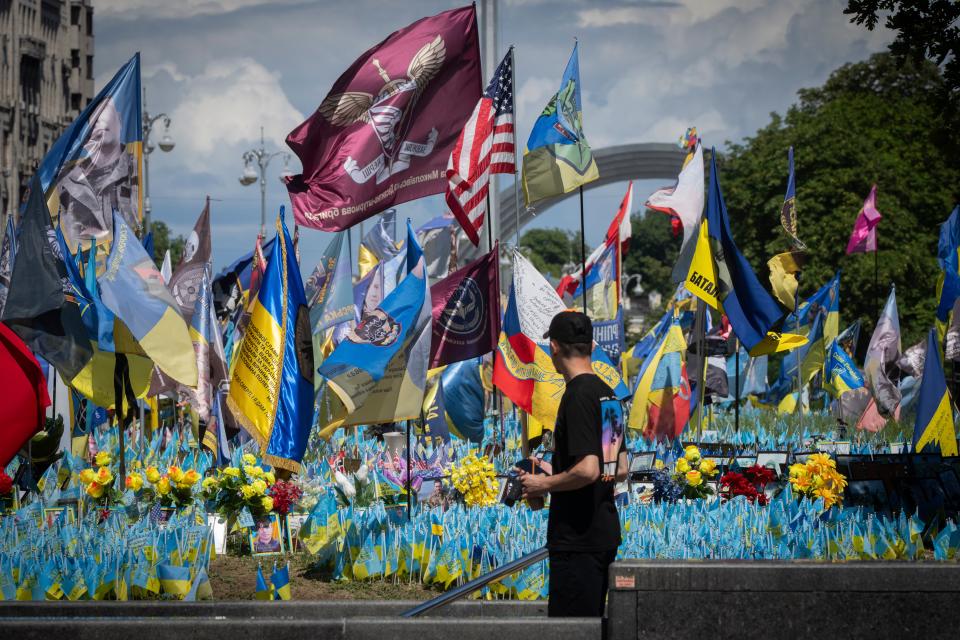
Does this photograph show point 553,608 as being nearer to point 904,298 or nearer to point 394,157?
point 394,157

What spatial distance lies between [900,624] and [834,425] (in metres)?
17.0

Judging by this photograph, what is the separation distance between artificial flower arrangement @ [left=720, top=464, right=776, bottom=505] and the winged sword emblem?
162 inches

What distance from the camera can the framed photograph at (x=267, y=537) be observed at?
410 inches

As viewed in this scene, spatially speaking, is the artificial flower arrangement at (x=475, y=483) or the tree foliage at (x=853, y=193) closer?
the artificial flower arrangement at (x=475, y=483)

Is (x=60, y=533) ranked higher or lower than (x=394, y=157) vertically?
lower

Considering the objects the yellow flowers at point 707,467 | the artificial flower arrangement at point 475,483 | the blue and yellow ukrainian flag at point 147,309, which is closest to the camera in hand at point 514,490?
the artificial flower arrangement at point 475,483

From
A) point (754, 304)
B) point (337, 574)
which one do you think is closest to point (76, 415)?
point (337, 574)

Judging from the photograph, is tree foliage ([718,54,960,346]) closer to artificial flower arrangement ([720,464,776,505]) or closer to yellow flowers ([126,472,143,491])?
artificial flower arrangement ([720,464,776,505])

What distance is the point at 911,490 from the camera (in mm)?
11383

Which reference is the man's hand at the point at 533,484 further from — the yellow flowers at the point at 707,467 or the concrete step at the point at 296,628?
the yellow flowers at the point at 707,467

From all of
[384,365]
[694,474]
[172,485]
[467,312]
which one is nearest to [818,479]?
[694,474]

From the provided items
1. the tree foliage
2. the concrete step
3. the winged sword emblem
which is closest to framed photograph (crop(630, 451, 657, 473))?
the winged sword emblem

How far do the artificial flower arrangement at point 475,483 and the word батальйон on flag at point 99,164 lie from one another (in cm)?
542

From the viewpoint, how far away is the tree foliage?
38.5m
